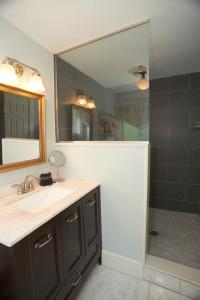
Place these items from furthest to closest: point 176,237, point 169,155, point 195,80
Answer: point 169,155
point 195,80
point 176,237

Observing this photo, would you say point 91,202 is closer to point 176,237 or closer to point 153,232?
point 153,232

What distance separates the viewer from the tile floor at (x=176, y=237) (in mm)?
1774

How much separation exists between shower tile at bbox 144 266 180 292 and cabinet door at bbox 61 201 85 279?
26.4 inches

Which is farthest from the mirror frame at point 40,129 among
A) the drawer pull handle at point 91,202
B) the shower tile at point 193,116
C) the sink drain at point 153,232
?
the shower tile at point 193,116

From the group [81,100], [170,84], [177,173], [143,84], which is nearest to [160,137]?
[177,173]

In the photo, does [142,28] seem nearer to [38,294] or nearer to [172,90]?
[172,90]

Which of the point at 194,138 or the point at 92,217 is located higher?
the point at 194,138

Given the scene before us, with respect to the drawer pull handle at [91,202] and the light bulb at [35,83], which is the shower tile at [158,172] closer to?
the drawer pull handle at [91,202]

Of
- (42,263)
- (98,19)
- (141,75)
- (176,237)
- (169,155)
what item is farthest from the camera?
(169,155)

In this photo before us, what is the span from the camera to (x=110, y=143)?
167cm

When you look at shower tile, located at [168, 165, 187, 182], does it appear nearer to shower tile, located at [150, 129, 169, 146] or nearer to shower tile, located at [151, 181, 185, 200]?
shower tile, located at [151, 181, 185, 200]

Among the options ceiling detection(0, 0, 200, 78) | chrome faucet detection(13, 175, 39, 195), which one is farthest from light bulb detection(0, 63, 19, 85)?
chrome faucet detection(13, 175, 39, 195)

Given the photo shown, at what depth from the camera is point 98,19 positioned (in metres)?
1.42

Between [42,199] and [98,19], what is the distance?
5.34ft
